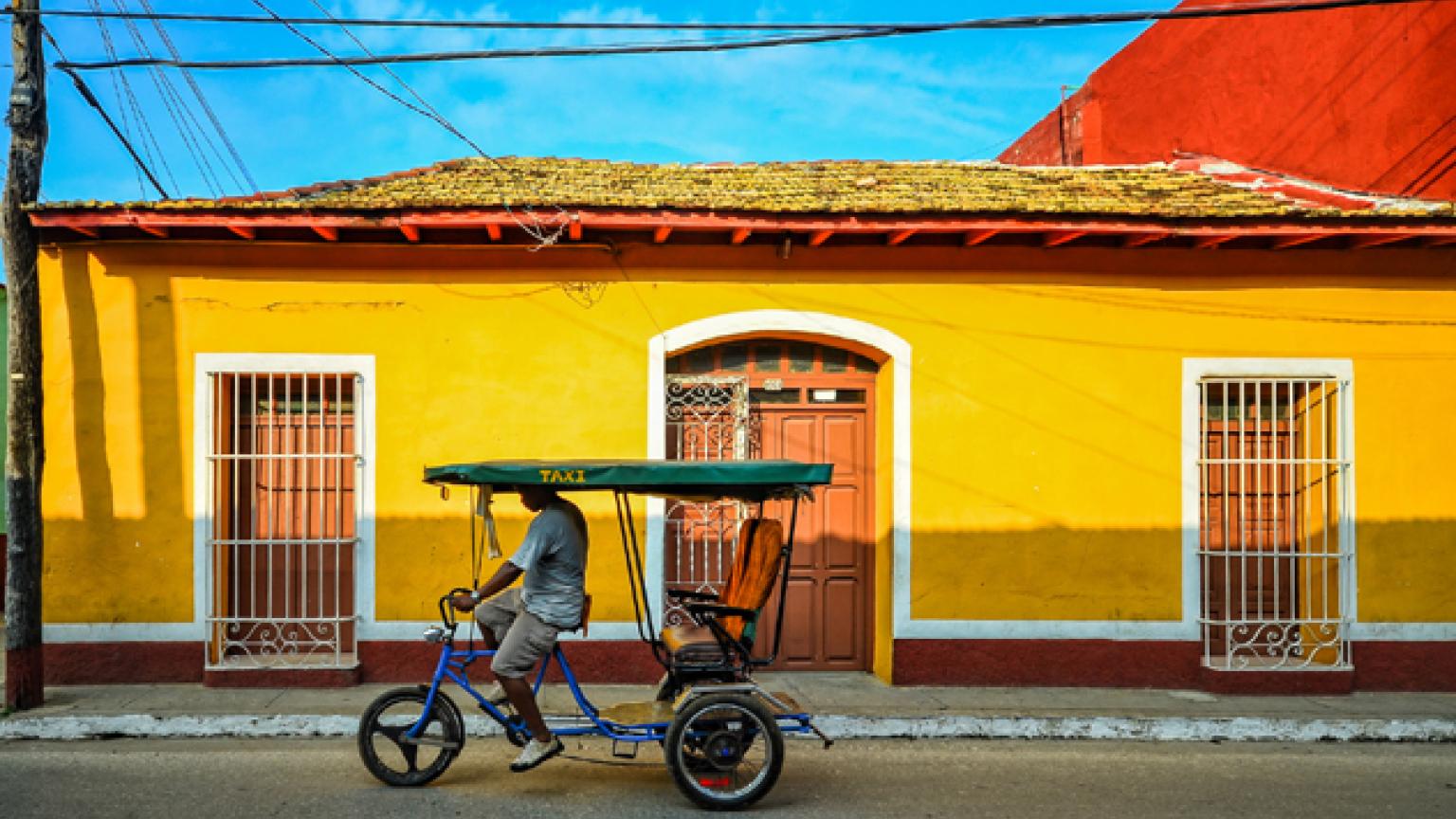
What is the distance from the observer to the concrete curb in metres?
7.15

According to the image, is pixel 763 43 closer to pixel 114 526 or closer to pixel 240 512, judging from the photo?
pixel 240 512

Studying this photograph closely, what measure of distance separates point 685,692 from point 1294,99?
1007cm

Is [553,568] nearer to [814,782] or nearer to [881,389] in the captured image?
[814,782]

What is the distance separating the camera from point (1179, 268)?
886 centimetres

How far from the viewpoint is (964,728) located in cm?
743

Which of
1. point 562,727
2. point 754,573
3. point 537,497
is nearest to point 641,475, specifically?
point 537,497

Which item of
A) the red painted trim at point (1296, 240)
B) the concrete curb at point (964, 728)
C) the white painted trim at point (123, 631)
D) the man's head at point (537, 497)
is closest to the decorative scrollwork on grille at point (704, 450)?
the concrete curb at point (964, 728)

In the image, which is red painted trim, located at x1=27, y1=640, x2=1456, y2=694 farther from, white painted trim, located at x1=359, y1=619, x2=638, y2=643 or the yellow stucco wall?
the yellow stucco wall

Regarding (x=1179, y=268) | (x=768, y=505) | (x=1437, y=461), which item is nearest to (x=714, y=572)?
(x=768, y=505)

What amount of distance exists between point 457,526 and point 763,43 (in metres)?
4.03

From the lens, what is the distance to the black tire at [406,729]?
5.73m

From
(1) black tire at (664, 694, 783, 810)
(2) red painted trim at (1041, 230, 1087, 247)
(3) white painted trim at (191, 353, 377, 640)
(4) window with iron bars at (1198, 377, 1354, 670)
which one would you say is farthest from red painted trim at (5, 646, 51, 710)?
(4) window with iron bars at (1198, 377, 1354, 670)

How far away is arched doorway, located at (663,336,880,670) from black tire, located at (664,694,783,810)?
3302mm

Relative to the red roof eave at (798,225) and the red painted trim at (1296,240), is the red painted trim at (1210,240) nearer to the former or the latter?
the red roof eave at (798,225)
